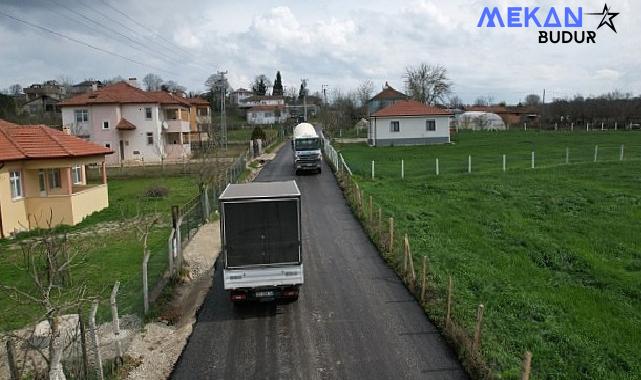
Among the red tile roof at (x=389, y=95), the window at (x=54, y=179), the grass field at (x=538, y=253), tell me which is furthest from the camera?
the red tile roof at (x=389, y=95)

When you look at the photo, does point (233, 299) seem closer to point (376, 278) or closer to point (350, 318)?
point (350, 318)

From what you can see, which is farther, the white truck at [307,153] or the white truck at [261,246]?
the white truck at [307,153]

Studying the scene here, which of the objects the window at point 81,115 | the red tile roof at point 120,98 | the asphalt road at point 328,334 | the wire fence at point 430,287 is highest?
the red tile roof at point 120,98

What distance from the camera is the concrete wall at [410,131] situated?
192 feet

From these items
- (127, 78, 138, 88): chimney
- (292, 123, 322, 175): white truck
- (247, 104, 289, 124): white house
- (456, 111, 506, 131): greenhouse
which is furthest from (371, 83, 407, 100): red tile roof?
(292, 123, 322, 175): white truck

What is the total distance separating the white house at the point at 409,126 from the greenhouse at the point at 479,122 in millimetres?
38056

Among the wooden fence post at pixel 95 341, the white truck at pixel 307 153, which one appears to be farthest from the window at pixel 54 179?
the wooden fence post at pixel 95 341

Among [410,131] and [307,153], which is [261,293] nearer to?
[307,153]

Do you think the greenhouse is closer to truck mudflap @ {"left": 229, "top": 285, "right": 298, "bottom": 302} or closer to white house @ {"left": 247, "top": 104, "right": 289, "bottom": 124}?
white house @ {"left": 247, "top": 104, "right": 289, "bottom": 124}

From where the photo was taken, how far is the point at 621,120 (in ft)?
283

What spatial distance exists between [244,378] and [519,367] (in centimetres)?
470

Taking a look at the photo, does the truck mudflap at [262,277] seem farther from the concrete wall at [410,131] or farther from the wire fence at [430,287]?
the concrete wall at [410,131]

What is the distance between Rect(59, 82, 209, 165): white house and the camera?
57.1 metres

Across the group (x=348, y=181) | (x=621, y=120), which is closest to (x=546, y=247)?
(x=348, y=181)
